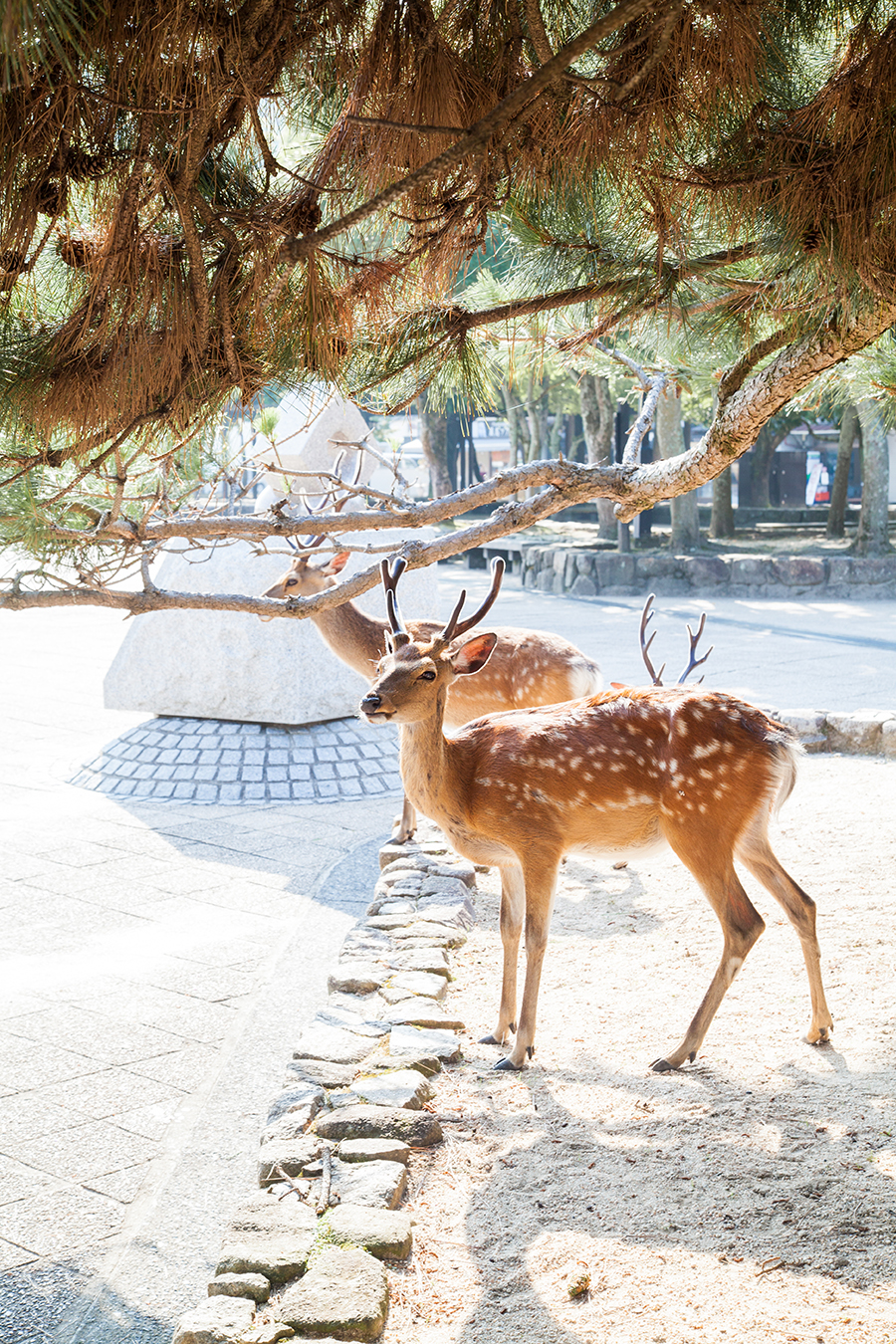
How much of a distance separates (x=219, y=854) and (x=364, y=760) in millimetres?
1763

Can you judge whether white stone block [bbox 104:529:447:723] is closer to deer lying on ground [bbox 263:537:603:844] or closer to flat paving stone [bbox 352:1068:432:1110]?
deer lying on ground [bbox 263:537:603:844]

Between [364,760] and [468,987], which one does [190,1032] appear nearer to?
[468,987]

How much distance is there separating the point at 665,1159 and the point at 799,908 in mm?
956

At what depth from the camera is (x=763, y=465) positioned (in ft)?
88.6

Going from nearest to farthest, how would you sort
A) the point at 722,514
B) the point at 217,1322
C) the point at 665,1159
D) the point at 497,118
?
1. the point at 497,118
2. the point at 217,1322
3. the point at 665,1159
4. the point at 722,514

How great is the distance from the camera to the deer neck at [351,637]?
6.35m

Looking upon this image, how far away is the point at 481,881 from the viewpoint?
5.80 meters

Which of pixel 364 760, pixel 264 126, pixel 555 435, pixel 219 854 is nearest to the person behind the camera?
pixel 264 126

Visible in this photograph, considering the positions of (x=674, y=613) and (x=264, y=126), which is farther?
(x=674, y=613)

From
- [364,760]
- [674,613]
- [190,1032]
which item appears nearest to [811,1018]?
[190,1032]

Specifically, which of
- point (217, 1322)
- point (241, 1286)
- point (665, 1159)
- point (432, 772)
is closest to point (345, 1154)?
point (241, 1286)

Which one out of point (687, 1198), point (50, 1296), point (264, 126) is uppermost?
point (264, 126)

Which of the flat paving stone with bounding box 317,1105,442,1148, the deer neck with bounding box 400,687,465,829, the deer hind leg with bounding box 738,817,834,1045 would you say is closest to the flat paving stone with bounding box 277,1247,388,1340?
the flat paving stone with bounding box 317,1105,442,1148

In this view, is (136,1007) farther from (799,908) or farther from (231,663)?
(231,663)
